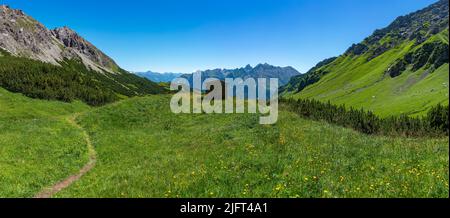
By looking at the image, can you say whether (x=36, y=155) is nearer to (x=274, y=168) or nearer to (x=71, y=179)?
(x=71, y=179)

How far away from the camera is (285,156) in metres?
19.2

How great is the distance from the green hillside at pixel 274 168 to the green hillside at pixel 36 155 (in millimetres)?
2153

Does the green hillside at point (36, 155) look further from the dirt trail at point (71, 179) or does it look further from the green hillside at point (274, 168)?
the green hillside at point (274, 168)

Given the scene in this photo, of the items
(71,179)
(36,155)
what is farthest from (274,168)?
(36,155)

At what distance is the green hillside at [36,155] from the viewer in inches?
806

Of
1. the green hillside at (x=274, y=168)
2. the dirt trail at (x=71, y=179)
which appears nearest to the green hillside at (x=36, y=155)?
the dirt trail at (x=71, y=179)

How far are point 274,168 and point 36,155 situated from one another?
18.9 meters

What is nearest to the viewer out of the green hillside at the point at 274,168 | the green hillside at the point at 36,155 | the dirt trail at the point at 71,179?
the green hillside at the point at 274,168

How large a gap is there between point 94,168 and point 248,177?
14385mm

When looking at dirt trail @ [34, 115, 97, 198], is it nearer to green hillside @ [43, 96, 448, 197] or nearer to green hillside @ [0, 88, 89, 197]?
green hillside @ [0, 88, 89, 197]

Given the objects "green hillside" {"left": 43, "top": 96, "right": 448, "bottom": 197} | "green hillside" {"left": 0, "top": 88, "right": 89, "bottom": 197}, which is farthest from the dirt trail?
"green hillside" {"left": 43, "top": 96, "right": 448, "bottom": 197}

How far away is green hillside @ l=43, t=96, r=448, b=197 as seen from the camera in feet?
42.5

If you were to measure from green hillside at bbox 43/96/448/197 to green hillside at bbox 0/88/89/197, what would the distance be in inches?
84.8
